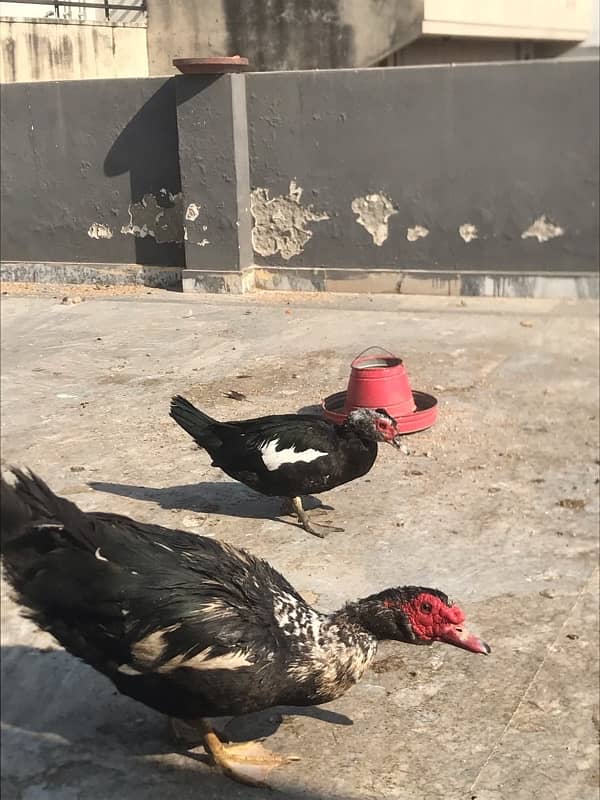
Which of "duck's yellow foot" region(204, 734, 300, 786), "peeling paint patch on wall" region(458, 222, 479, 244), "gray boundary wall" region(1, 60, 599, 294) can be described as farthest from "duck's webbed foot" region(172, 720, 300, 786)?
"peeling paint patch on wall" region(458, 222, 479, 244)

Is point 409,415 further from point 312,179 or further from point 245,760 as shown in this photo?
point 312,179

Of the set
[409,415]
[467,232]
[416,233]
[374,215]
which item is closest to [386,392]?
[409,415]

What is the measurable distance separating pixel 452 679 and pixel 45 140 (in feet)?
4.56

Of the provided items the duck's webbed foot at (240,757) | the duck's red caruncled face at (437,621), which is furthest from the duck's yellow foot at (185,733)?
the duck's red caruncled face at (437,621)

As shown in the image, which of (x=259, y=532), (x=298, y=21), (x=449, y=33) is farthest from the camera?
(x=449, y=33)

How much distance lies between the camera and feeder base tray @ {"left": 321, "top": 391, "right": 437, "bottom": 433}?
161 cm

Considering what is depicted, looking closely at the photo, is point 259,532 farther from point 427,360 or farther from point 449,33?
point 449,33

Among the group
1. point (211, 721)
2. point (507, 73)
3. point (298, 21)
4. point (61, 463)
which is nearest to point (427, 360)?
point (211, 721)

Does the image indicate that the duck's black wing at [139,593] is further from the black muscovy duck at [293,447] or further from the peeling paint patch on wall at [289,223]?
the peeling paint patch on wall at [289,223]

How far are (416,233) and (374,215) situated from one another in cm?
64

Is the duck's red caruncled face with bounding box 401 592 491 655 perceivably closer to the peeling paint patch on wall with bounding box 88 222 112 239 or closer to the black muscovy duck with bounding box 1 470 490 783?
the black muscovy duck with bounding box 1 470 490 783

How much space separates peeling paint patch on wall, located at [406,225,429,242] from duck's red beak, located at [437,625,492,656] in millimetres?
2426

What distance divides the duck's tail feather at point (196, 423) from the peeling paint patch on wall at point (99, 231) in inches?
12.2

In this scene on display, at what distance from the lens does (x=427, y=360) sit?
2.39m
